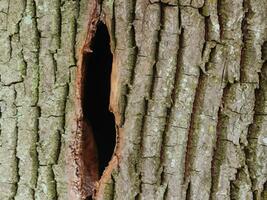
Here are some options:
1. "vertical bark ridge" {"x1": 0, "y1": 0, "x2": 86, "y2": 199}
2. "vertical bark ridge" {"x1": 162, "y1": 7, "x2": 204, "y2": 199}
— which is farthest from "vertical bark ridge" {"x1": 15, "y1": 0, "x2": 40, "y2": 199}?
"vertical bark ridge" {"x1": 162, "y1": 7, "x2": 204, "y2": 199}

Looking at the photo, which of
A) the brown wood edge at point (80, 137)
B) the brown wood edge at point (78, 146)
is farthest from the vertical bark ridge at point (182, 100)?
the brown wood edge at point (78, 146)

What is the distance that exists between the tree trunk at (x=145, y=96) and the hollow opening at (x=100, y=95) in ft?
0.07

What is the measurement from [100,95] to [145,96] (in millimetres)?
239

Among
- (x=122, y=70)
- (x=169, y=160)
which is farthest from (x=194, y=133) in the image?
(x=122, y=70)

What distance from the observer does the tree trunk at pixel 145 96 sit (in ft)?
5.98

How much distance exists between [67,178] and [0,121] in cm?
32

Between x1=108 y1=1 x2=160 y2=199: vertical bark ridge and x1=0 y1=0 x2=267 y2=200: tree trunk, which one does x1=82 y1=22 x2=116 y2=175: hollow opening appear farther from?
x1=108 y1=1 x2=160 y2=199: vertical bark ridge

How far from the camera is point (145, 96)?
6.01 feet

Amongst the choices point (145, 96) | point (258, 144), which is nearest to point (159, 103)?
point (145, 96)

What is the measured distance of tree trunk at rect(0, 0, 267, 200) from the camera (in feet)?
5.98

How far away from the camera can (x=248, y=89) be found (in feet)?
6.12

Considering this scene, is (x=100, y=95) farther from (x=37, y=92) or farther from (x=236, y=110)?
(x=236, y=110)

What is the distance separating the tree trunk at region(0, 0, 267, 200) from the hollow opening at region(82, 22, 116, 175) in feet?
0.07

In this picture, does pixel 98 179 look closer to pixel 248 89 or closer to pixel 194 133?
pixel 194 133
